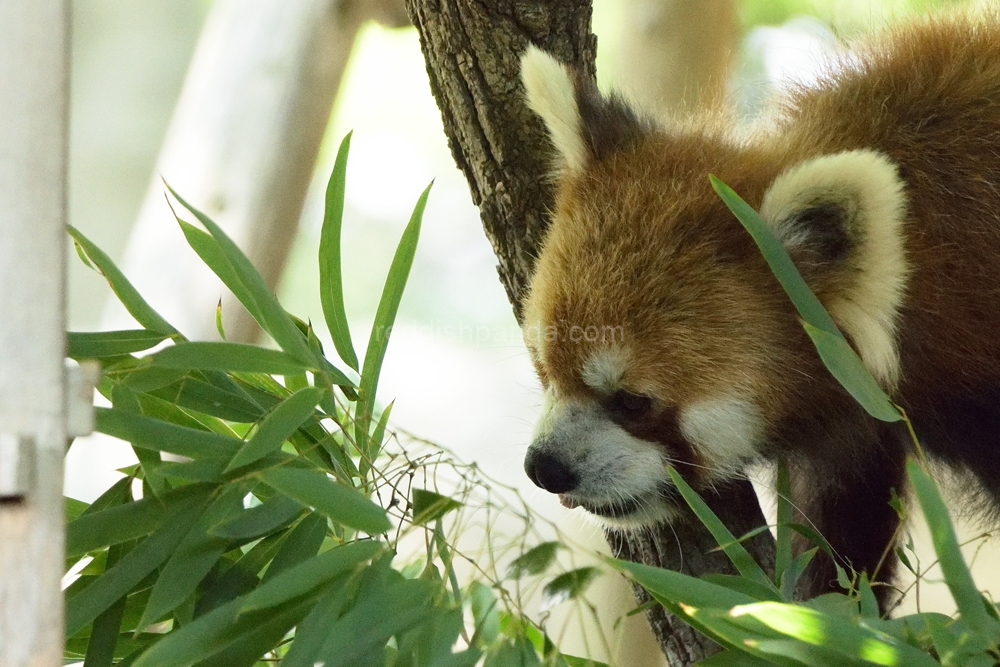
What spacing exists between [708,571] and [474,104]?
1074mm

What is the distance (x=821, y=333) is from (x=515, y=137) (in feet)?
2.85

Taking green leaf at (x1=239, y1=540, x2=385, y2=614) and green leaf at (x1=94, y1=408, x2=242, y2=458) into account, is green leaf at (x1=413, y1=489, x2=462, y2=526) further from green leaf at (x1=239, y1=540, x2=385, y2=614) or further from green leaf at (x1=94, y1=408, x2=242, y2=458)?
green leaf at (x1=94, y1=408, x2=242, y2=458)

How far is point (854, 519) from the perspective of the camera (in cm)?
236

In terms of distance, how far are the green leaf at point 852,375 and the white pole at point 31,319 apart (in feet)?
3.20

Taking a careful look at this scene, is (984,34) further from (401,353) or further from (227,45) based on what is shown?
(401,353)

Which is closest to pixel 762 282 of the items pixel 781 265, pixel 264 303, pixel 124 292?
pixel 781 265

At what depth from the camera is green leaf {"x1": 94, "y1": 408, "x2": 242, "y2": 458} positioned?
1270 millimetres

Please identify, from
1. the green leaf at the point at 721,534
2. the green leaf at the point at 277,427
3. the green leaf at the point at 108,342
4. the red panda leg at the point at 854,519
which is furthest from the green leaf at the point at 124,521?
the red panda leg at the point at 854,519

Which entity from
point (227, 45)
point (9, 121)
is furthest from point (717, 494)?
point (227, 45)

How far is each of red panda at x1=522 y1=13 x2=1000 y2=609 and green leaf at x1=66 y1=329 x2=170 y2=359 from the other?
31.2 inches

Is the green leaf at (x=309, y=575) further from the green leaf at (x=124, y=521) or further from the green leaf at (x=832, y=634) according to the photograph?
the green leaf at (x=832, y=634)

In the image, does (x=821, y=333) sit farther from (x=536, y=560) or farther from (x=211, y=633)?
(x=211, y=633)

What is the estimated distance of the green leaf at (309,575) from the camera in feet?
3.84

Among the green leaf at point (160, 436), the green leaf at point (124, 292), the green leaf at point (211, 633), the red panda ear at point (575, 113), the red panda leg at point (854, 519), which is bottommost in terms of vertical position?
the red panda leg at point (854, 519)
